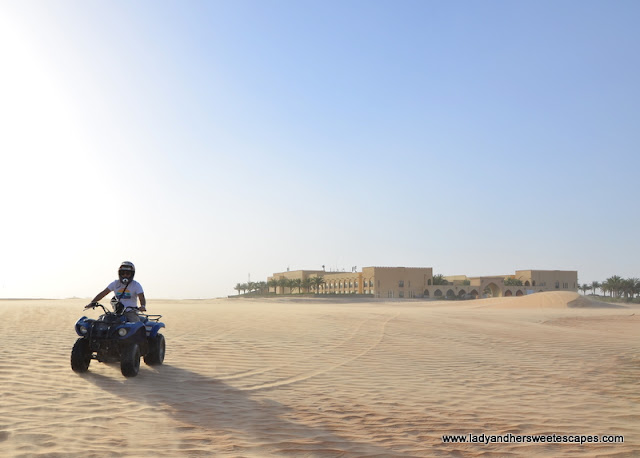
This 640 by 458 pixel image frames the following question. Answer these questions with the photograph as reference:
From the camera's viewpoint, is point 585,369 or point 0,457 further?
point 585,369

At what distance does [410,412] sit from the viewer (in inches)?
258

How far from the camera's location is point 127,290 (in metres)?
8.15

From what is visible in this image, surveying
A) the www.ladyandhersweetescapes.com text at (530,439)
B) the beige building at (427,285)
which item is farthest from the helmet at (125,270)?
the beige building at (427,285)

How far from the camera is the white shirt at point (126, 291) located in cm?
808

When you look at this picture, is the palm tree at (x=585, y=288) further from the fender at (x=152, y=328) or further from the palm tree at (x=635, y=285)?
the fender at (x=152, y=328)

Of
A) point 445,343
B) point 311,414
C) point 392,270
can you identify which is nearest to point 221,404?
point 311,414

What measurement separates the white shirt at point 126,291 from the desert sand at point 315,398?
1133 mm

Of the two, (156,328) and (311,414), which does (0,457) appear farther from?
(156,328)

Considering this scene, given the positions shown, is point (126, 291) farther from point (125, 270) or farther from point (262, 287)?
point (262, 287)

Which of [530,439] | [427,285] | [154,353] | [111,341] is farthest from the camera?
[427,285]

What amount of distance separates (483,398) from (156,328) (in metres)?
5.17

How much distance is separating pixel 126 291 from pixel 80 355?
1.17m

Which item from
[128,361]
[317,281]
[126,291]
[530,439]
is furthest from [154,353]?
[317,281]

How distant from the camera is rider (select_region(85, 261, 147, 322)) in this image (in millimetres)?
8047
